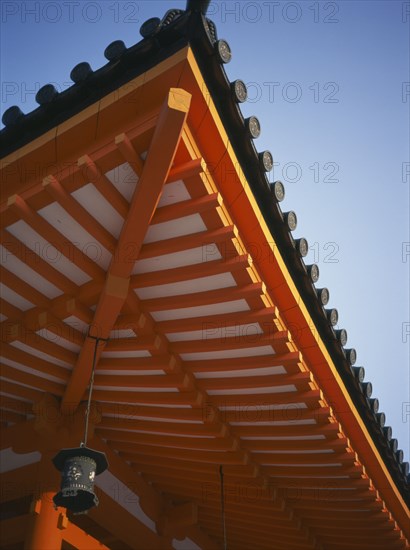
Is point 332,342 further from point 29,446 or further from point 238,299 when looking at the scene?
point 29,446

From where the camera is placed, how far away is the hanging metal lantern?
4199mm

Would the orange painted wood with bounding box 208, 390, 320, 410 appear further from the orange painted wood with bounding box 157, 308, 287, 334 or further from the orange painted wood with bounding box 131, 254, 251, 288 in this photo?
the orange painted wood with bounding box 131, 254, 251, 288

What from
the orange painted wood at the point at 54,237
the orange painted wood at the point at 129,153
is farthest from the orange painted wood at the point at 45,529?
the orange painted wood at the point at 129,153

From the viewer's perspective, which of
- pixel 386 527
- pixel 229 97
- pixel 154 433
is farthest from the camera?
pixel 386 527

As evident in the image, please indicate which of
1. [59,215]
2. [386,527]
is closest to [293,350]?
[59,215]

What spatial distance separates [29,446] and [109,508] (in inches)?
53.5

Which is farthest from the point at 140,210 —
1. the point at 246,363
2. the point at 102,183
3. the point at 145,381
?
the point at 145,381

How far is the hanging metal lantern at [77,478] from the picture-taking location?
4.20m

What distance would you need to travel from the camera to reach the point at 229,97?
150 inches

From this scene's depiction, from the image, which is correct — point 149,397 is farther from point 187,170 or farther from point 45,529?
point 187,170

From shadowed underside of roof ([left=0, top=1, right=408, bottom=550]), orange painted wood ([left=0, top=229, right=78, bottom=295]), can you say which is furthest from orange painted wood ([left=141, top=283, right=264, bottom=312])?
orange painted wood ([left=0, top=229, right=78, bottom=295])

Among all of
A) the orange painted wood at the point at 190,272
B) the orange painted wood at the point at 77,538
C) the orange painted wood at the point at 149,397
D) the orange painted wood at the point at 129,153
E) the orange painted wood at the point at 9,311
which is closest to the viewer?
the orange painted wood at the point at 129,153

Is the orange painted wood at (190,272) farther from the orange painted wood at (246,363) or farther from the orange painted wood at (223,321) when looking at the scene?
the orange painted wood at (246,363)

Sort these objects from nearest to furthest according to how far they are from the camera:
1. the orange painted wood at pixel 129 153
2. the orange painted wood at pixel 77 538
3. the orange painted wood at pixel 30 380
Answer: the orange painted wood at pixel 129 153, the orange painted wood at pixel 30 380, the orange painted wood at pixel 77 538
